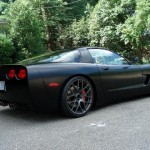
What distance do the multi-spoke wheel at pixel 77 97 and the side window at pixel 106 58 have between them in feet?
1.99

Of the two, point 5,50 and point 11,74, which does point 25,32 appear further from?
point 11,74

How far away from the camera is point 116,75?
5457 mm

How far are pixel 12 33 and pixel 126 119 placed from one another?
1013 centimetres

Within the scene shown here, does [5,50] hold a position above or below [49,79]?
above

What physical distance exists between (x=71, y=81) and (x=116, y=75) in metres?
1.08

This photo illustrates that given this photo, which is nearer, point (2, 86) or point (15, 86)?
point (15, 86)

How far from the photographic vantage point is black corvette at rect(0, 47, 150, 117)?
4.42 meters

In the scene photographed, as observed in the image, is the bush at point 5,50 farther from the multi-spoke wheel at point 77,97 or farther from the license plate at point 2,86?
the multi-spoke wheel at point 77,97

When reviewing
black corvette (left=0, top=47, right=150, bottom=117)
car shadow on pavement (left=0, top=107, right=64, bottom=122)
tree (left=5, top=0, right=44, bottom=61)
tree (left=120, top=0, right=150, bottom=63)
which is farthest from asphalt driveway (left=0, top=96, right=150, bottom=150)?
tree (left=120, top=0, right=150, bottom=63)

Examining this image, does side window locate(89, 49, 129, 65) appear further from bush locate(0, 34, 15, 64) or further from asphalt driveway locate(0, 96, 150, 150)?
bush locate(0, 34, 15, 64)

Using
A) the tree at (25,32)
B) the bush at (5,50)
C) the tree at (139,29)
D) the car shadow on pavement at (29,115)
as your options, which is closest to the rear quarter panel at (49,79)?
the car shadow on pavement at (29,115)

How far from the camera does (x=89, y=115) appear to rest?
4.93 metres

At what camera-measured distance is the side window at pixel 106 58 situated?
541 cm

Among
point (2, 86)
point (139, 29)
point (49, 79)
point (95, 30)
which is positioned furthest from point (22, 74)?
point (95, 30)
